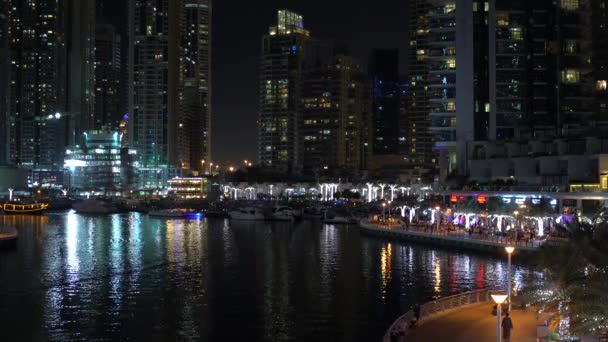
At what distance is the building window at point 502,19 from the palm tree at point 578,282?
84.5 metres

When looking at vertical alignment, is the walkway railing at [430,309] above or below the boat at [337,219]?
above

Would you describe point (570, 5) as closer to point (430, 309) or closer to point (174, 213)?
point (174, 213)

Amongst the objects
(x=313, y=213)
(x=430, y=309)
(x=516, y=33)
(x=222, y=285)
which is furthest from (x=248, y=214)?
(x=430, y=309)

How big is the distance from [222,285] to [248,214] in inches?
3272

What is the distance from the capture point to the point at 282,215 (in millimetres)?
133750

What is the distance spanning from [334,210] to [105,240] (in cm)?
5612

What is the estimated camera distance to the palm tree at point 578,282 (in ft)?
74.1

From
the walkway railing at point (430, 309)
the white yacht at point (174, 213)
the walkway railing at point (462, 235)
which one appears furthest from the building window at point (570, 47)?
the walkway railing at point (430, 309)

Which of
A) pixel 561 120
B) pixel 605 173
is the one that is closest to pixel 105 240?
pixel 605 173

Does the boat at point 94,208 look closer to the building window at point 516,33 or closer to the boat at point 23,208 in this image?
the boat at point 23,208

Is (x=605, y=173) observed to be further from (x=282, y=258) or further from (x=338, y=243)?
(x=282, y=258)

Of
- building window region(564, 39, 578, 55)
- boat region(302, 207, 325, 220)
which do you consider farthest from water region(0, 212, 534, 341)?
boat region(302, 207, 325, 220)

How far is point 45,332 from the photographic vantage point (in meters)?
38.1

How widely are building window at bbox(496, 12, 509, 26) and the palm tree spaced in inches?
3325
